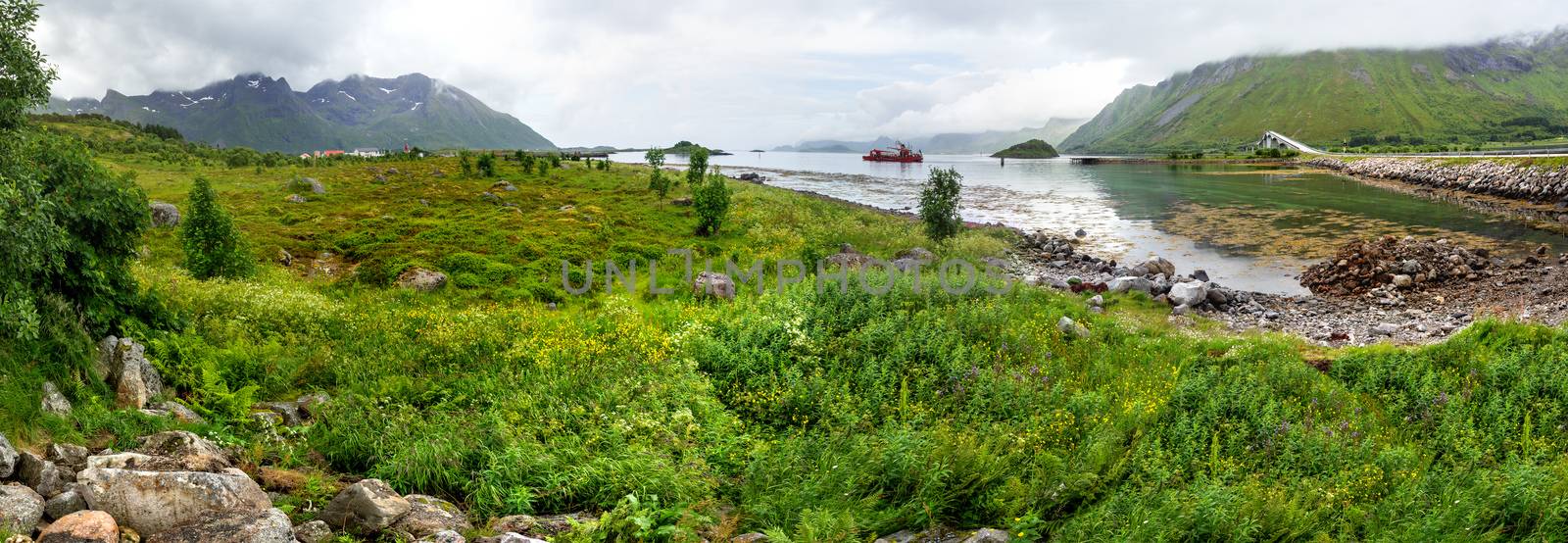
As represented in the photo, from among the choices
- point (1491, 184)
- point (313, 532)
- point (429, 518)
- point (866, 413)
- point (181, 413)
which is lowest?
point (866, 413)

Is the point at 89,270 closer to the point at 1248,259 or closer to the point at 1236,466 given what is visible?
the point at 1236,466

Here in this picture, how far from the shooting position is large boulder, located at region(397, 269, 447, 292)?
23.2m

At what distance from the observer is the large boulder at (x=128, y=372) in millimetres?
10938

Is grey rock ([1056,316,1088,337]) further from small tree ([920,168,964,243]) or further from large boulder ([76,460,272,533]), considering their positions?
large boulder ([76,460,272,533])

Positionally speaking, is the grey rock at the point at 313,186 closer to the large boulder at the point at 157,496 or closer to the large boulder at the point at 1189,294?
the large boulder at the point at 157,496

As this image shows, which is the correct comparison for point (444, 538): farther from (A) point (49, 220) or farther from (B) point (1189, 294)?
(B) point (1189, 294)

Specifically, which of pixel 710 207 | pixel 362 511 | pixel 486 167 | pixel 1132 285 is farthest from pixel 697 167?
pixel 362 511

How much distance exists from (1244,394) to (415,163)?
8566 centimetres

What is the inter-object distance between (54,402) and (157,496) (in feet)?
14.9

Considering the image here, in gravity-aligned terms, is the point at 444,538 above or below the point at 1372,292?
above

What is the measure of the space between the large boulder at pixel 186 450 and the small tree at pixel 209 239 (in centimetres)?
1610

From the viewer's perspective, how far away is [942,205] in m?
34.1

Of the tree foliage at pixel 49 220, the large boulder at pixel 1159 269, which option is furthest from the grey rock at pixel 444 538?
the large boulder at pixel 1159 269

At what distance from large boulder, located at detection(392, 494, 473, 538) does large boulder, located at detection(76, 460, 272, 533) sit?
147 centimetres
